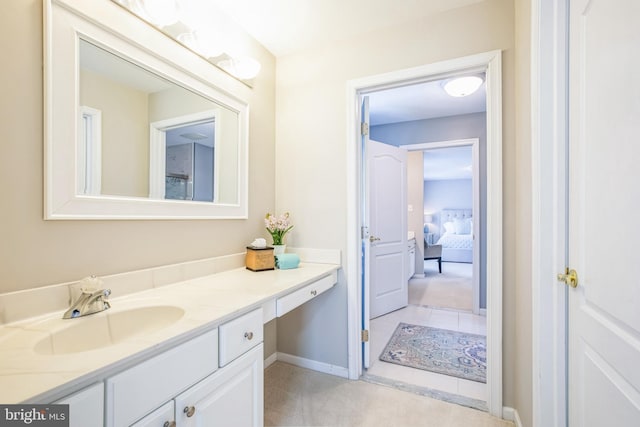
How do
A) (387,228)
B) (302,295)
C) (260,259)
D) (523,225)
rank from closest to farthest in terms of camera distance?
(523,225), (302,295), (260,259), (387,228)

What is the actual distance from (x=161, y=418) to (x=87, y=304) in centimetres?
52

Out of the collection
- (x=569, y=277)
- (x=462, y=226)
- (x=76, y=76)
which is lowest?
(x=462, y=226)

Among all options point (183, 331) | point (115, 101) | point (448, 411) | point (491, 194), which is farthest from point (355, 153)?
point (448, 411)

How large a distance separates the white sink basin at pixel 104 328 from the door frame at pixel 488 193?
1237 mm

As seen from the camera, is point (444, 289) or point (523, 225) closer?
point (523, 225)

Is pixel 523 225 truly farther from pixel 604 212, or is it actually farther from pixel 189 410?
pixel 189 410

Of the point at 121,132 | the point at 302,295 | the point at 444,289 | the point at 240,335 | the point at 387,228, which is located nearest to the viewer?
the point at 240,335

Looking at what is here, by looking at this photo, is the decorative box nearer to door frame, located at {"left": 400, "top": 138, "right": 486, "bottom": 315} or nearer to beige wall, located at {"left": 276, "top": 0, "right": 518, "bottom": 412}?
beige wall, located at {"left": 276, "top": 0, "right": 518, "bottom": 412}

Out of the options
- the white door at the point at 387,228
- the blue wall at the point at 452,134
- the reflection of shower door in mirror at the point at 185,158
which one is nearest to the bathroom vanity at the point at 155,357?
the reflection of shower door in mirror at the point at 185,158

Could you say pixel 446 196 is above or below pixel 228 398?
above

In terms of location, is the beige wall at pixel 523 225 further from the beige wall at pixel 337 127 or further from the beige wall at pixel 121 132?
the beige wall at pixel 121 132

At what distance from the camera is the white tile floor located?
6.38 ft

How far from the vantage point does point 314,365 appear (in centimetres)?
216

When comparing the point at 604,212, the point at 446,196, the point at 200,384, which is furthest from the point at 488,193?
the point at 446,196
